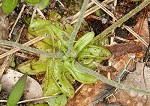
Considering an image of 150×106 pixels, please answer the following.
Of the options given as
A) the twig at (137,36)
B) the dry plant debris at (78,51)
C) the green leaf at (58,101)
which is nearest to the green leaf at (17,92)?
the dry plant debris at (78,51)

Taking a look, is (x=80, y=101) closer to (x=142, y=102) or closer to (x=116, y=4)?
Result: (x=142, y=102)

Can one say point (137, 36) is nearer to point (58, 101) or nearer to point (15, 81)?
point (58, 101)

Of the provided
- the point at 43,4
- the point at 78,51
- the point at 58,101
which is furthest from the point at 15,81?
the point at 43,4

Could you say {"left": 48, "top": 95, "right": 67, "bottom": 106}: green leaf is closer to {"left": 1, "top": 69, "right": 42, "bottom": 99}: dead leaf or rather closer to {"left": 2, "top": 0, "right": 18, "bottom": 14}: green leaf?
{"left": 1, "top": 69, "right": 42, "bottom": 99}: dead leaf

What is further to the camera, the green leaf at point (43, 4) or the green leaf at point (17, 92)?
the green leaf at point (43, 4)

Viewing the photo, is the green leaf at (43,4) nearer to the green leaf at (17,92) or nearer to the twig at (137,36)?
the green leaf at (17,92)

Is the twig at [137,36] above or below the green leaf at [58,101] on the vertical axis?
above

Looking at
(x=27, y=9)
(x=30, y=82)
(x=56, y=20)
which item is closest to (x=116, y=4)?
(x=56, y=20)

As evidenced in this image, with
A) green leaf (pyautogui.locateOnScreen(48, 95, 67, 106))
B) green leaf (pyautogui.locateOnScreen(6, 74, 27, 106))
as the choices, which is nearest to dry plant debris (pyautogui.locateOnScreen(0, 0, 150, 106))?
green leaf (pyautogui.locateOnScreen(48, 95, 67, 106))
